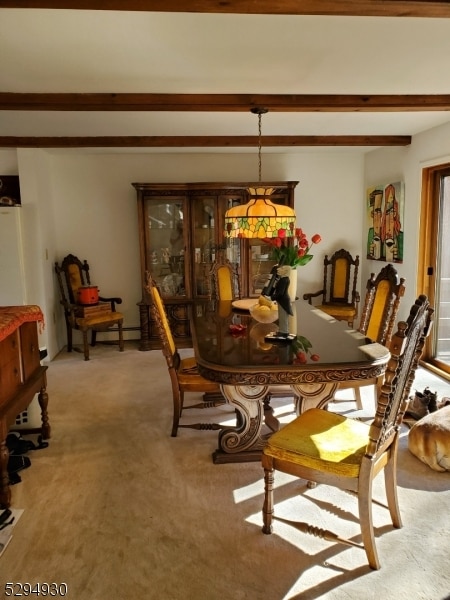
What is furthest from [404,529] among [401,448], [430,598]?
[401,448]

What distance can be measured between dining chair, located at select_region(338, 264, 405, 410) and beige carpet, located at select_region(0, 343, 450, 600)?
1.66 feet

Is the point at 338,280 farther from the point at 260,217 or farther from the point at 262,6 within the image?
the point at 262,6

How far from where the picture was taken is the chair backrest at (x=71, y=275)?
17.1ft

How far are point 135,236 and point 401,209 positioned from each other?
3.09 metres

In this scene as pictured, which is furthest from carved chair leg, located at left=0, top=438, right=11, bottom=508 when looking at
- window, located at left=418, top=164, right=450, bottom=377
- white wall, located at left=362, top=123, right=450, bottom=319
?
white wall, located at left=362, top=123, right=450, bottom=319

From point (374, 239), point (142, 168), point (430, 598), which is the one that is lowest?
point (430, 598)

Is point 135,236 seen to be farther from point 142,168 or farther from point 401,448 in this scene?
point 401,448

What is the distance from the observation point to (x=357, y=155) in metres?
5.61

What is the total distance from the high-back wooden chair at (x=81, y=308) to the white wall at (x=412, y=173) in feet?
10.5

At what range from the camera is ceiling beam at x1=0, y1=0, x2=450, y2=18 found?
63.8 inches

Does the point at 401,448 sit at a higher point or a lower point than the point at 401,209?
lower

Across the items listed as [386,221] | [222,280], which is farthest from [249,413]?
[386,221]

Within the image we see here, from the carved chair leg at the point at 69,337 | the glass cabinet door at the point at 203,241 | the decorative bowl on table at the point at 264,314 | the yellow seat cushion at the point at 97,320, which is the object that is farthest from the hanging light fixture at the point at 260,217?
the carved chair leg at the point at 69,337

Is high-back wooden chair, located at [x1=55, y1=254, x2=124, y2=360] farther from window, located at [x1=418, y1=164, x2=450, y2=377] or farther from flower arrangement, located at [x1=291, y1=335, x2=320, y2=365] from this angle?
window, located at [x1=418, y1=164, x2=450, y2=377]
